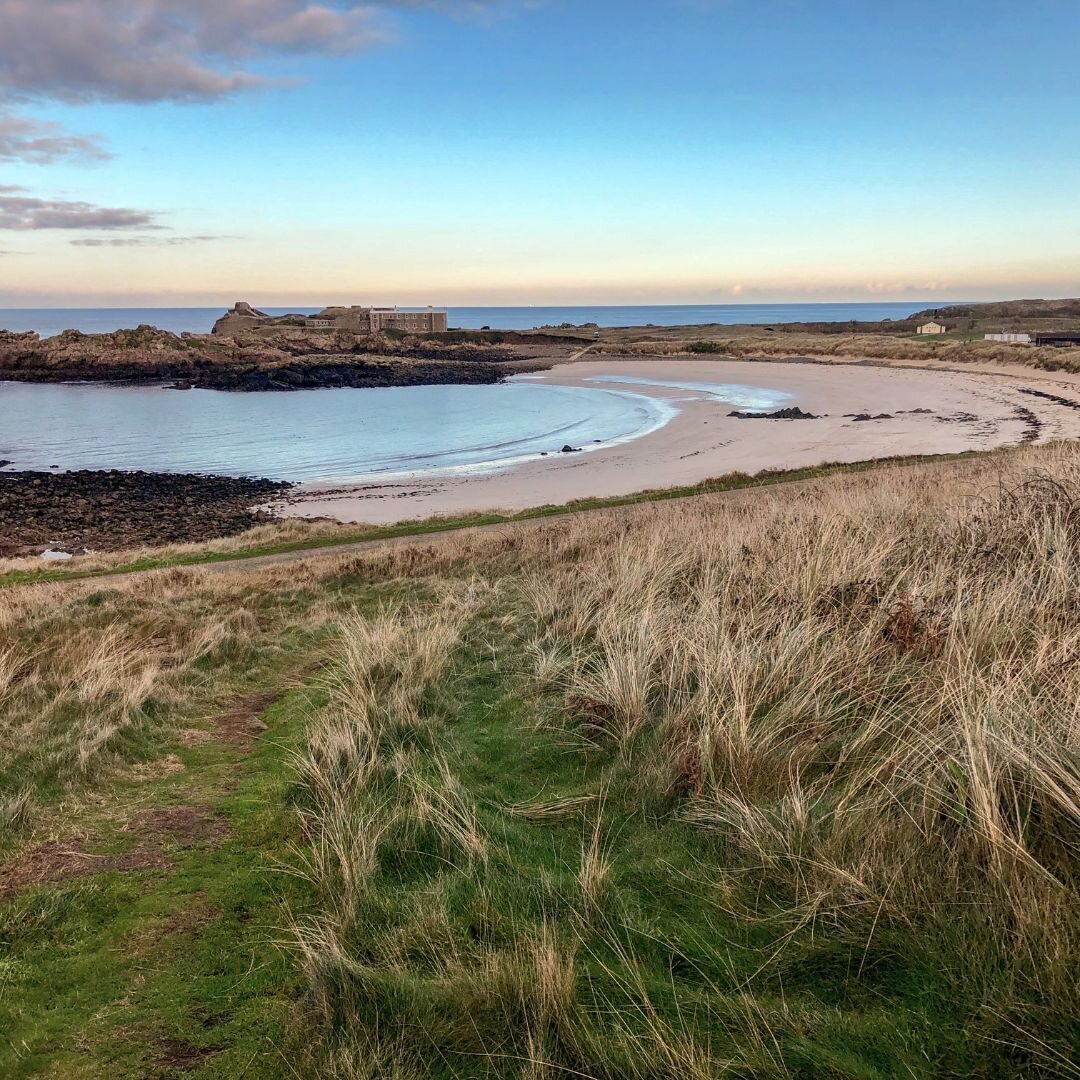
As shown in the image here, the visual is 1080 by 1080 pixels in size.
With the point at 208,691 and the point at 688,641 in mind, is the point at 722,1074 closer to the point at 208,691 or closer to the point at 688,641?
the point at 688,641

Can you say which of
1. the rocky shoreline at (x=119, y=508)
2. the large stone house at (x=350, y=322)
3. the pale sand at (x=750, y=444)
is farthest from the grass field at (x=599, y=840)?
the large stone house at (x=350, y=322)

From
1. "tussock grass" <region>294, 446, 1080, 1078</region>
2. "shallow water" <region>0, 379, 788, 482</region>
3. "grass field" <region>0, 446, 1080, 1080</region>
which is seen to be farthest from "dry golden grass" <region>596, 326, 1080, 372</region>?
"grass field" <region>0, 446, 1080, 1080</region>

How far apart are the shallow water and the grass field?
95.3 feet

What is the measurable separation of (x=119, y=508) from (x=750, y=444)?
1021 inches

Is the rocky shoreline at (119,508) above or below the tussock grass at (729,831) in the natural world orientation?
below

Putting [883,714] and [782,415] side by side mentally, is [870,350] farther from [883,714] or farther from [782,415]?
[883,714]

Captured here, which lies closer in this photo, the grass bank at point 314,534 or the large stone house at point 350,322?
the grass bank at point 314,534

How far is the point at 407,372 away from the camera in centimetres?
8494

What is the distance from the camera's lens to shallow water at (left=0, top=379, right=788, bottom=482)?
38.6 meters

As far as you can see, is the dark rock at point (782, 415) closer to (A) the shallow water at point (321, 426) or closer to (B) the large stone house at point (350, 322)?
(A) the shallow water at point (321, 426)

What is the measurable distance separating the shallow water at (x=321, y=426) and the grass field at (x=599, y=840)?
1143 inches

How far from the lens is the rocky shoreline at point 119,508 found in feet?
82.1

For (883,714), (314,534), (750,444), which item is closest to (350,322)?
(750,444)

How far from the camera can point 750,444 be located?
120 ft
